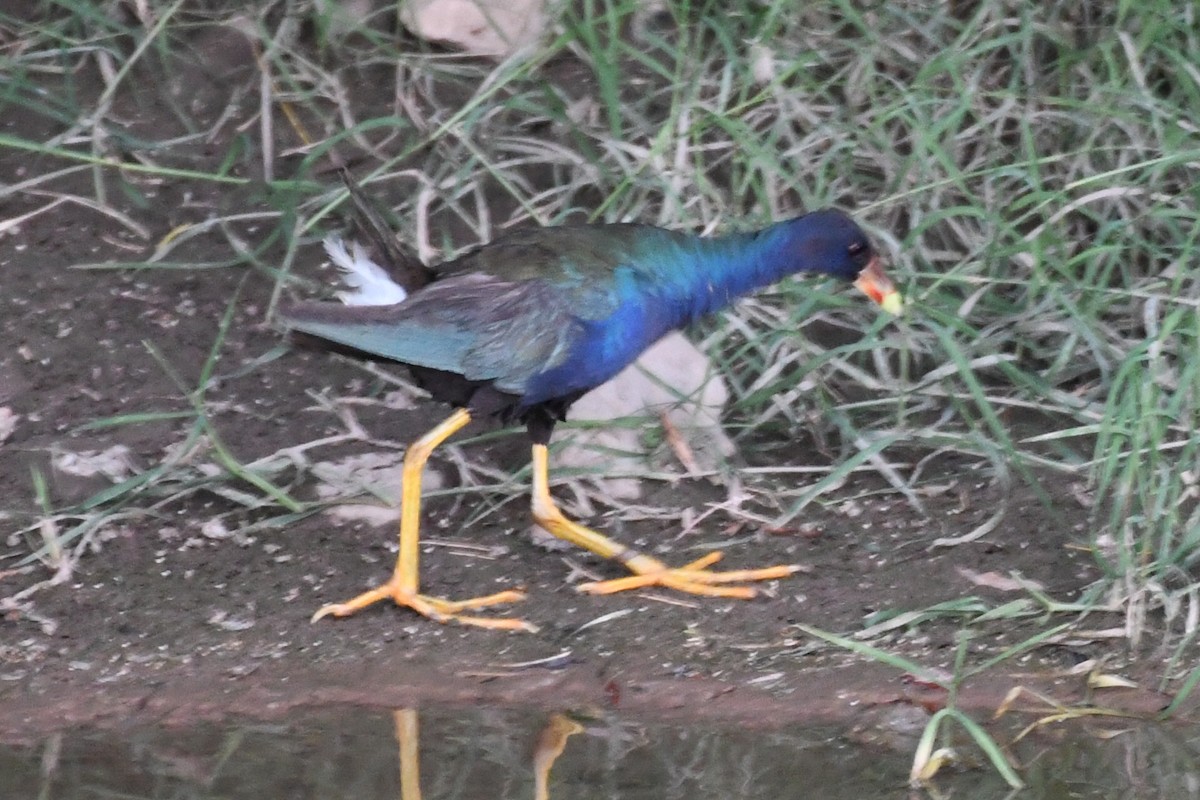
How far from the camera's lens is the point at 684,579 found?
3008mm

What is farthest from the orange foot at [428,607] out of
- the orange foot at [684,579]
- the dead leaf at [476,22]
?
the dead leaf at [476,22]

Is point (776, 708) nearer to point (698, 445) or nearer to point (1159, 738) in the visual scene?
point (1159, 738)

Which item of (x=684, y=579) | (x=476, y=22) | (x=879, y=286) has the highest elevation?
(x=476, y=22)

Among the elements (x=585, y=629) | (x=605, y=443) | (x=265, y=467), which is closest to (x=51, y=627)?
(x=265, y=467)

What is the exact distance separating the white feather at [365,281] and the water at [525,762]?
0.86 metres

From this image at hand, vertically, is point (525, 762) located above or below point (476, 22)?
below

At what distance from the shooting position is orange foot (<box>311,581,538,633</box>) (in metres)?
2.86

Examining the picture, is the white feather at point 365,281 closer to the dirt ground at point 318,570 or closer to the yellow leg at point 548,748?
the dirt ground at point 318,570

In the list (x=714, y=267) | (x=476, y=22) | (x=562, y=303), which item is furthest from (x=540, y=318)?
(x=476, y=22)

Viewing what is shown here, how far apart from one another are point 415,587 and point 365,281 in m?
0.61

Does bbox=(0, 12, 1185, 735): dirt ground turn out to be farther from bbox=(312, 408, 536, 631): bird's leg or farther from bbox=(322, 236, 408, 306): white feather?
bbox=(322, 236, 408, 306): white feather

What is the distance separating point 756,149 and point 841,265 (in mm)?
702

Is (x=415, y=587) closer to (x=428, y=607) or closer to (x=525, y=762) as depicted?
(x=428, y=607)

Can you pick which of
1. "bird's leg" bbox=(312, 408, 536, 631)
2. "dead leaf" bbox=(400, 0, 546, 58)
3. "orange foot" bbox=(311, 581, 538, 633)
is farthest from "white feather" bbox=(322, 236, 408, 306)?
"dead leaf" bbox=(400, 0, 546, 58)
